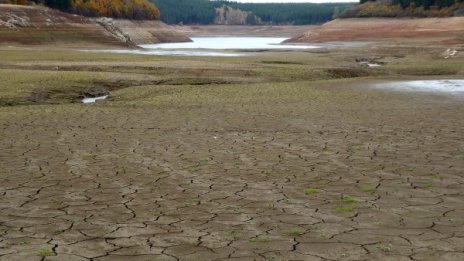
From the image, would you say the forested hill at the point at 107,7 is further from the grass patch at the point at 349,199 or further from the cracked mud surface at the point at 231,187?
the grass patch at the point at 349,199

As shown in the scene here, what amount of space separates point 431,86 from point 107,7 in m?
71.8

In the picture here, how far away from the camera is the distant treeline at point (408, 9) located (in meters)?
81.7

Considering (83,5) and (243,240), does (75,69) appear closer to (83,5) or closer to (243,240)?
(243,240)

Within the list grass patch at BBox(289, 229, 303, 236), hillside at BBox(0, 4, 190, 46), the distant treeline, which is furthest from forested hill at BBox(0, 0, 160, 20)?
grass patch at BBox(289, 229, 303, 236)

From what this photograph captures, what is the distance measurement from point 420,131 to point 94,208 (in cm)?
826

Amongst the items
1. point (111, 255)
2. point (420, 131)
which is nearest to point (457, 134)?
point (420, 131)

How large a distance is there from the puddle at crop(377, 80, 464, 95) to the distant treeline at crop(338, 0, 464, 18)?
56567 mm

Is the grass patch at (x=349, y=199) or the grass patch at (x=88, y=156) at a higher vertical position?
the grass patch at (x=349, y=199)

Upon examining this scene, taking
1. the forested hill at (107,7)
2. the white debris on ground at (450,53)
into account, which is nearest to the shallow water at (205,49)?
the forested hill at (107,7)

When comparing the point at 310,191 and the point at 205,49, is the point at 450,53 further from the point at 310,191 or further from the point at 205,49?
the point at 310,191

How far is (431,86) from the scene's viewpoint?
78.0 feet

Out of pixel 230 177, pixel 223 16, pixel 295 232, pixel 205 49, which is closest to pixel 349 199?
pixel 295 232

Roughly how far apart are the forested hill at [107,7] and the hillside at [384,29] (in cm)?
2507

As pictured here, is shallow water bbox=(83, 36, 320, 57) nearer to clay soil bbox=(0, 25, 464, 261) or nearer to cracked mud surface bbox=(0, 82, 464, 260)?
clay soil bbox=(0, 25, 464, 261)
